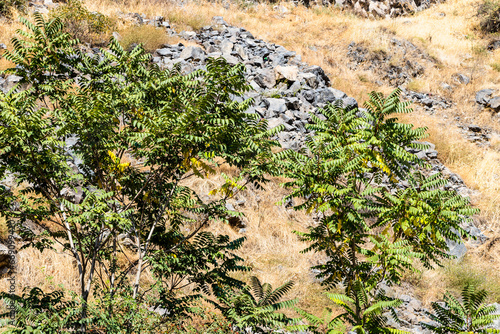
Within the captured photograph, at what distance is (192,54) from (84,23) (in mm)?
3784

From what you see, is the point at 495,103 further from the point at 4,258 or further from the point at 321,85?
the point at 4,258

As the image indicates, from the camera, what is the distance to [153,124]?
3.38 m

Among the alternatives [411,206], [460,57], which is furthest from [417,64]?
[411,206]

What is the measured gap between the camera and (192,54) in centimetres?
1218

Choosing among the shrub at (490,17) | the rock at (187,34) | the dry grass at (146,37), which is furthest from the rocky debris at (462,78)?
the dry grass at (146,37)

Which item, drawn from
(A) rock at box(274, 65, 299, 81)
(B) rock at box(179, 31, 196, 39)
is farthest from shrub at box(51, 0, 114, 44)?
(A) rock at box(274, 65, 299, 81)

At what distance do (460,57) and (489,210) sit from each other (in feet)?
30.8

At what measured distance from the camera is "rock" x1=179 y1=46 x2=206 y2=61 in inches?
477

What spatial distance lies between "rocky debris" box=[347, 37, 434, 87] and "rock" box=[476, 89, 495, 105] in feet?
7.65

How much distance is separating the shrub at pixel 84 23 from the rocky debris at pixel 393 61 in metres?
9.74

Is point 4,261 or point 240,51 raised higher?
point 240,51

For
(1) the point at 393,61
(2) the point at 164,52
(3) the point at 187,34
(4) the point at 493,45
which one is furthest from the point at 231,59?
(4) the point at 493,45

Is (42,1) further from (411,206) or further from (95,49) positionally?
(411,206)

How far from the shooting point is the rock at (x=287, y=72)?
11953 millimetres
